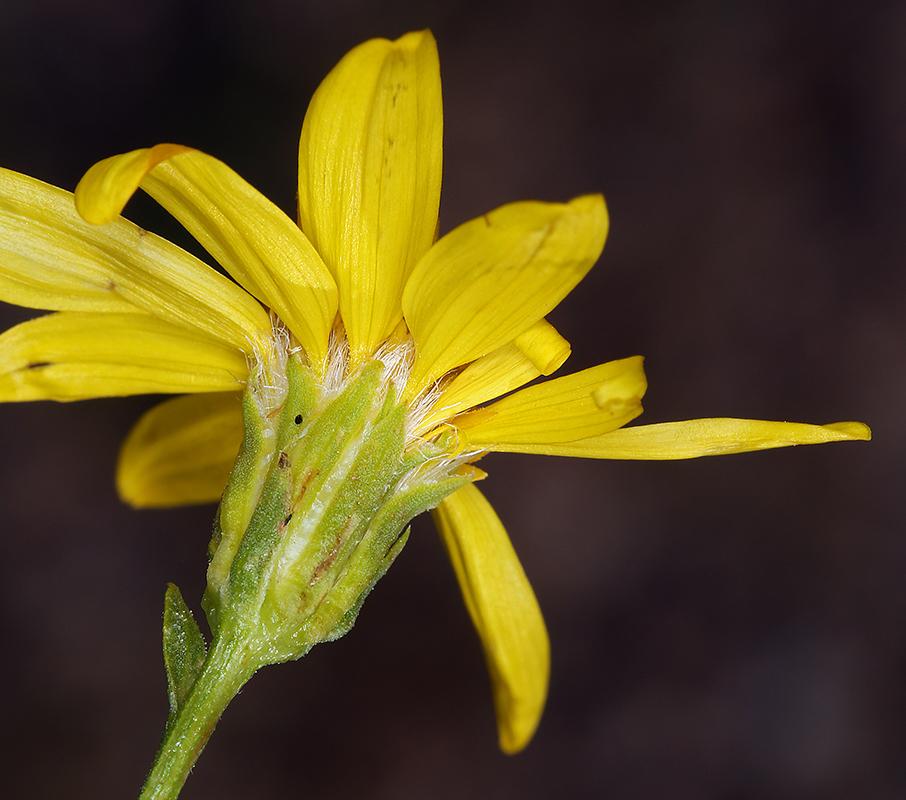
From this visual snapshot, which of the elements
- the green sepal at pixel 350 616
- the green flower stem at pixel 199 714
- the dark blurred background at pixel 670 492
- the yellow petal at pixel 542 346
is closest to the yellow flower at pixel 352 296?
the yellow petal at pixel 542 346

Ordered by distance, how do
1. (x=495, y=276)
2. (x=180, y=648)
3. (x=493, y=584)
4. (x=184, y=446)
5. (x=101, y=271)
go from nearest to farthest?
(x=495, y=276) → (x=180, y=648) → (x=101, y=271) → (x=493, y=584) → (x=184, y=446)

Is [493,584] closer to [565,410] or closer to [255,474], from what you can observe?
[565,410]

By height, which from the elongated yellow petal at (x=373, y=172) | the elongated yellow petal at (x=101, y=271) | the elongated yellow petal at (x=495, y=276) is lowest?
the elongated yellow petal at (x=495, y=276)

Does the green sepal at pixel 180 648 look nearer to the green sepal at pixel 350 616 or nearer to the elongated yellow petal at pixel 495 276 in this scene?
the green sepal at pixel 350 616

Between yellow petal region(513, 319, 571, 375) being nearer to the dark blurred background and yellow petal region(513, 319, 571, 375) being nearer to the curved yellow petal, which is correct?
the curved yellow petal

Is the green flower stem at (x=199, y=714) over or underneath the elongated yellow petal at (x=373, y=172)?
Answer: underneath

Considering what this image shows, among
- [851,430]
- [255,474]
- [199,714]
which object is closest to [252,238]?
[255,474]

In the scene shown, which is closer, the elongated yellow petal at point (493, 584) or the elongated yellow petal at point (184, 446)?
the elongated yellow petal at point (493, 584)
